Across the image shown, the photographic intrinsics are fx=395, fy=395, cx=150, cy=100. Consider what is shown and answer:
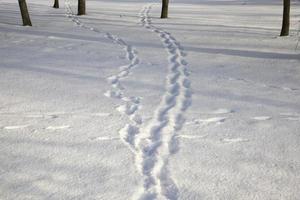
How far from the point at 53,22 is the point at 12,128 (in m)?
10.8

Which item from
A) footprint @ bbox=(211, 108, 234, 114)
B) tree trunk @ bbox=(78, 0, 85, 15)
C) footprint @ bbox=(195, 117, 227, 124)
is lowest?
tree trunk @ bbox=(78, 0, 85, 15)

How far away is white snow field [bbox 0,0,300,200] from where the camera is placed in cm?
378

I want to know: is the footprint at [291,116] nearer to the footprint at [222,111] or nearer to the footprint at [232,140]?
the footprint at [222,111]

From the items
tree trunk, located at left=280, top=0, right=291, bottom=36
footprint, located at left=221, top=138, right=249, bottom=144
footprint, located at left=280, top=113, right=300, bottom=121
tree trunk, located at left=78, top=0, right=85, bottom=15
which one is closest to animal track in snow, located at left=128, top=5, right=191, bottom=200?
footprint, located at left=221, top=138, right=249, bottom=144

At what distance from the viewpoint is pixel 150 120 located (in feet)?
17.5

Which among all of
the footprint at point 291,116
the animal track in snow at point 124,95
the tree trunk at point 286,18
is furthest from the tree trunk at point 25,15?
the footprint at point 291,116

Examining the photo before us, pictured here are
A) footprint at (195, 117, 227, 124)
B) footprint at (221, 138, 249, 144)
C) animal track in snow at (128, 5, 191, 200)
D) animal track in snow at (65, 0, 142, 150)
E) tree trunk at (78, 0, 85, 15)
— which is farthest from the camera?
tree trunk at (78, 0, 85, 15)

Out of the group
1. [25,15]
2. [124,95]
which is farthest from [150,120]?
[25,15]

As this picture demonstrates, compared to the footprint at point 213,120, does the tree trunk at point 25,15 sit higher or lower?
lower

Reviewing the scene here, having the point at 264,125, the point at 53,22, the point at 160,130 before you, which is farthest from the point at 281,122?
the point at 53,22

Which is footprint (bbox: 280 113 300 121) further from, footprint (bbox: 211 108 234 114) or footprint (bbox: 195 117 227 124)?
footprint (bbox: 195 117 227 124)

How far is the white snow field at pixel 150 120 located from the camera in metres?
3.78

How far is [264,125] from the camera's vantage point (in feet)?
17.1

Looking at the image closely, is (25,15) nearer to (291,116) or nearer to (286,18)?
(286,18)
